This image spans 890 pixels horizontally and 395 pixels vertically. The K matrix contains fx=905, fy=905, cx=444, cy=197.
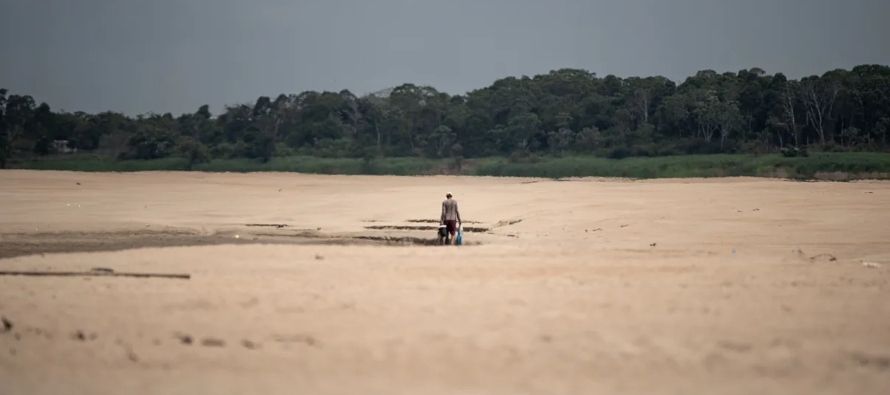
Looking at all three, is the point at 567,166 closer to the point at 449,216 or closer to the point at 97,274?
the point at 449,216

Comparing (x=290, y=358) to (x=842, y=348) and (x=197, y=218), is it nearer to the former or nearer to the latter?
(x=842, y=348)

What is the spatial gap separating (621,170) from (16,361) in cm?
4164

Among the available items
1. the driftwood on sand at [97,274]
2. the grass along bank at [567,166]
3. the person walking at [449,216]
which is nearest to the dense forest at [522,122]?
the grass along bank at [567,166]

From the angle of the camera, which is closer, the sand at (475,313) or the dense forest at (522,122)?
the sand at (475,313)

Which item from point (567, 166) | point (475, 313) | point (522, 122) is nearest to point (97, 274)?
point (475, 313)

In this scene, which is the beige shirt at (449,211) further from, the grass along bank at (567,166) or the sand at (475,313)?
the grass along bank at (567,166)

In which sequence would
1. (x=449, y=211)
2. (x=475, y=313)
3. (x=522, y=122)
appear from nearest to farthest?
(x=475, y=313) → (x=449, y=211) → (x=522, y=122)

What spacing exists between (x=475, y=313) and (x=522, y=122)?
5053cm

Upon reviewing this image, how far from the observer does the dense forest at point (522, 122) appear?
47.8 meters

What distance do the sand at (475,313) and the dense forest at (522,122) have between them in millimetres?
30593

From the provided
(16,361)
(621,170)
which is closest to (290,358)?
(16,361)

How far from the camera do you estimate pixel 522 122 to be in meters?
58.3

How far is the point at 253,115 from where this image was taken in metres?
72.1

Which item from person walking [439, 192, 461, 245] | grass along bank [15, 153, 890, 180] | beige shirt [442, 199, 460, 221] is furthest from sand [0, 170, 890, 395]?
grass along bank [15, 153, 890, 180]
